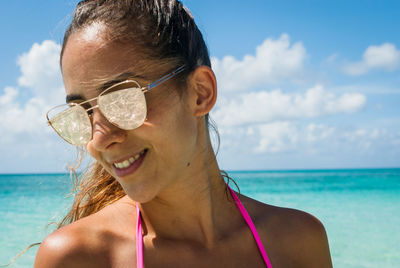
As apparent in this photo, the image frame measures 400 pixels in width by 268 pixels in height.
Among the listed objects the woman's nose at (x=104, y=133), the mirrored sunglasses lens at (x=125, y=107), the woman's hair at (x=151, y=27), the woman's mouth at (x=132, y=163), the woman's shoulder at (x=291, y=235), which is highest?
the woman's hair at (x=151, y=27)

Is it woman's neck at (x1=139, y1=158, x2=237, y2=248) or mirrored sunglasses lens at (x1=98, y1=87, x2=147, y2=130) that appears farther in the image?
woman's neck at (x1=139, y1=158, x2=237, y2=248)

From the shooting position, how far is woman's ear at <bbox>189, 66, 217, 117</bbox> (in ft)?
5.82

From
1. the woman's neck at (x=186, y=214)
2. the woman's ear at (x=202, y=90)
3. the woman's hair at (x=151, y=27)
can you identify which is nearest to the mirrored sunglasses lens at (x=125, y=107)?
the woman's hair at (x=151, y=27)

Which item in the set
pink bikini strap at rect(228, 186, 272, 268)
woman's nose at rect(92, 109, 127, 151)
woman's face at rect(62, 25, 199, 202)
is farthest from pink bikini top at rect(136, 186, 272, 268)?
woman's nose at rect(92, 109, 127, 151)

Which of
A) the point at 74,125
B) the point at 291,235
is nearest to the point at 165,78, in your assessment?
the point at 74,125

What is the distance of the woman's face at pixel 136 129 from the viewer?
1.55 m

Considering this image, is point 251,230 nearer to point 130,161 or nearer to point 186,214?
point 186,214

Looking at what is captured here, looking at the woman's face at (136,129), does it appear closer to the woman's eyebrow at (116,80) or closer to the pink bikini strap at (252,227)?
the woman's eyebrow at (116,80)

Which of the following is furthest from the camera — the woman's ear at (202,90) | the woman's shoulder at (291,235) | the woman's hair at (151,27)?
the woman's shoulder at (291,235)

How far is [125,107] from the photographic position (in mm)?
1521

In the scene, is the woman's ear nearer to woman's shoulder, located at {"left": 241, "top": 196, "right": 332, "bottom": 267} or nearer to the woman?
the woman

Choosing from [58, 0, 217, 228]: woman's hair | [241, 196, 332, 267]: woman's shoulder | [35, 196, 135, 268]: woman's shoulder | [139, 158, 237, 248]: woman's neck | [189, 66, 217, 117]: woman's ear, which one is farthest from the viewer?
[241, 196, 332, 267]: woman's shoulder

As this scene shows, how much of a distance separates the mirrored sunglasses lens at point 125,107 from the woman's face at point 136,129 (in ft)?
0.13

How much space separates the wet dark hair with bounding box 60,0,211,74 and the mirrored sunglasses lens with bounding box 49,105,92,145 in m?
0.32
